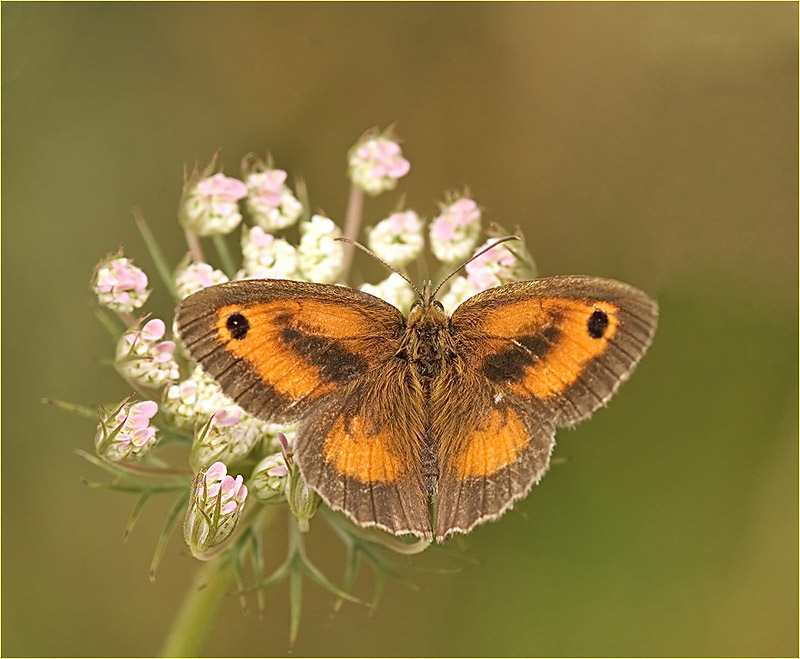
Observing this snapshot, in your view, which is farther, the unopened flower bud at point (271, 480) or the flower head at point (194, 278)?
the flower head at point (194, 278)

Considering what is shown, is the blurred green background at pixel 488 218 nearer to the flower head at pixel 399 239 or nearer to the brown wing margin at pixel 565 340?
the flower head at pixel 399 239

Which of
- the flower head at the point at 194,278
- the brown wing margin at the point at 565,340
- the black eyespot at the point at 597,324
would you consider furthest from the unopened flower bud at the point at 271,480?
the black eyespot at the point at 597,324

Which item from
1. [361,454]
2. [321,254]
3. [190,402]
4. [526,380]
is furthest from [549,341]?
[190,402]

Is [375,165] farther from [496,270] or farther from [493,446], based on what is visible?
[493,446]

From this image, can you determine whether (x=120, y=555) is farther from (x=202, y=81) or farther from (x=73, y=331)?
(x=202, y=81)

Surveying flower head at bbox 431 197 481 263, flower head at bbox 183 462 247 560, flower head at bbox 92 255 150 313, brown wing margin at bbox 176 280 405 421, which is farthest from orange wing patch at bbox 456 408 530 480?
flower head at bbox 92 255 150 313
